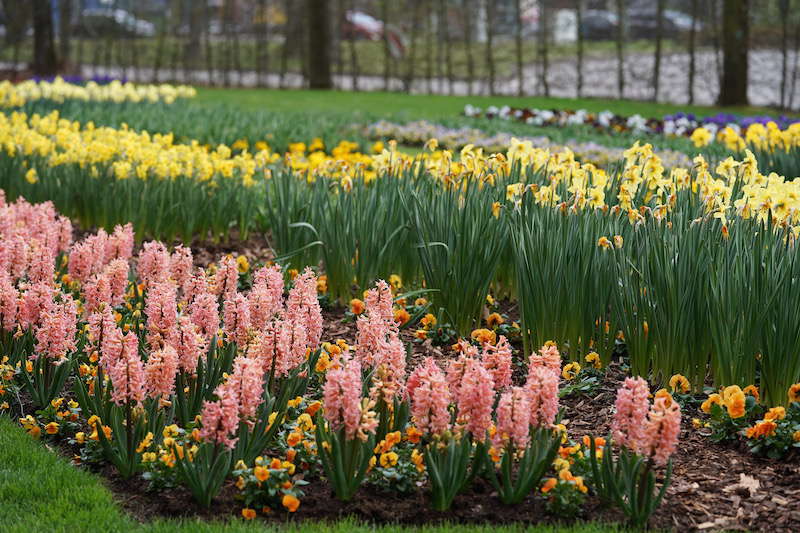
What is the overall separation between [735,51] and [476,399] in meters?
16.2

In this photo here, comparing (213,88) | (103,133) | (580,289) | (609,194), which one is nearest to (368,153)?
(103,133)

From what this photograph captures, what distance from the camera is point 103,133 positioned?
7.71m

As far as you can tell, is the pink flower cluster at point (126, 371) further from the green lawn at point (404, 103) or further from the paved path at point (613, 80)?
the paved path at point (613, 80)

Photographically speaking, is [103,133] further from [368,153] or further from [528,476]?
[528,476]

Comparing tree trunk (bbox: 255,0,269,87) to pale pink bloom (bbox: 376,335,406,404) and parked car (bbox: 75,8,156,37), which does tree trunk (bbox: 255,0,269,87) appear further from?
pale pink bloom (bbox: 376,335,406,404)

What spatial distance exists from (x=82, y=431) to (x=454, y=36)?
29.0 m

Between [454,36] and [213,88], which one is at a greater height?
[454,36]

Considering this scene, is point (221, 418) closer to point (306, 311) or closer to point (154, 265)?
point (306, 311)

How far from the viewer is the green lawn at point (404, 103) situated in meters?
17.4

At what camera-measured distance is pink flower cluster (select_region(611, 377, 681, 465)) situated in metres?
2.79

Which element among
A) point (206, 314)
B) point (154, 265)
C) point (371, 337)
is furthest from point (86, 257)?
point (371, 337)

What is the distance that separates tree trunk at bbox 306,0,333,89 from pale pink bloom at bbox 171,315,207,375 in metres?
18.3

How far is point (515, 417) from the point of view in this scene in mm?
2938

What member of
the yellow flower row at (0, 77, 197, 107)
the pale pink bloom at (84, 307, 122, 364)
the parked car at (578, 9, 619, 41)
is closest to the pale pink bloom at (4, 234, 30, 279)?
the pale pink bloom at (84, 307, 122, 364)
